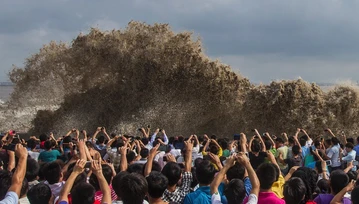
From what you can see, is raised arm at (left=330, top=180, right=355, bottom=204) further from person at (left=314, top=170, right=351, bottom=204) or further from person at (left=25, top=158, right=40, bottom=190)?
person at (left=25, top=158, right=40, bottom=190)

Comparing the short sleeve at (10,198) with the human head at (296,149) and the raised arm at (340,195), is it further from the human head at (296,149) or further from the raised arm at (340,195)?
the human head at (296,149)

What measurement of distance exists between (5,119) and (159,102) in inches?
340

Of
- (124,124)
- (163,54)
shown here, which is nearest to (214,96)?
(163,54)

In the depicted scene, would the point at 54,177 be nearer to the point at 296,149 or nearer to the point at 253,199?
the point at 253,199

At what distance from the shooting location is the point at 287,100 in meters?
18.2

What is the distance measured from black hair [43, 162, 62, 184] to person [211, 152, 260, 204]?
77.9 inches

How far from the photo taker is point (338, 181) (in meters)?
5.09

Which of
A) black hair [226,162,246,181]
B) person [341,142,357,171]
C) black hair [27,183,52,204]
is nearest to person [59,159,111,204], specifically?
black hair [27,183,52,204]

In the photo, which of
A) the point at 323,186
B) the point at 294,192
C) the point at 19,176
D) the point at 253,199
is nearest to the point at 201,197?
the point at 253,199

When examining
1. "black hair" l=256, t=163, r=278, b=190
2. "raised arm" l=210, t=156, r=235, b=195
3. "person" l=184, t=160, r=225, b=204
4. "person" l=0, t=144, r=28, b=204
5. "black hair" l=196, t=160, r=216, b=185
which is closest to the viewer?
"person" l=0, t=144, r=28, b=204

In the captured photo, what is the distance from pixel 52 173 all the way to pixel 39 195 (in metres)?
0.81

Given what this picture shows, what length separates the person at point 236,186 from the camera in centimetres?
433

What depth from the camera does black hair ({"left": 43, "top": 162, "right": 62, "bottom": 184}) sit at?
557 centimetres

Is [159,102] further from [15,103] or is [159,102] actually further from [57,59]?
[15,103]
